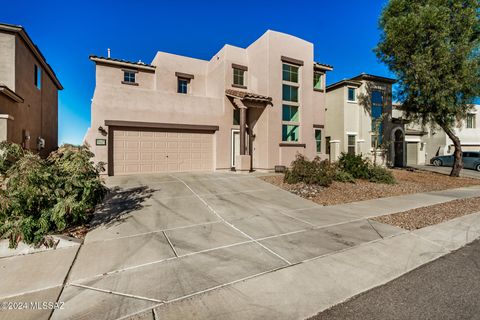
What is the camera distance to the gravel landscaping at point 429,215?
5.74 m

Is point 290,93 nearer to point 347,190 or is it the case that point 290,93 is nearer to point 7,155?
point 347,190

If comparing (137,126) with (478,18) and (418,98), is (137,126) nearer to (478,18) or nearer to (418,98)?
(418,98)

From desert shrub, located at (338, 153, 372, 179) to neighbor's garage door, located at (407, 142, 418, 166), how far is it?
688 inches

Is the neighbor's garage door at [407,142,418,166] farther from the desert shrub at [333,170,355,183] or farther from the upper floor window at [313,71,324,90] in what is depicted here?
the desert shrub at [333,170,355,183]

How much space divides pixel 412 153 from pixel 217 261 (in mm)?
28981

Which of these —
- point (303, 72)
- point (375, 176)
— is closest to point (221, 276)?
point (375, 176)

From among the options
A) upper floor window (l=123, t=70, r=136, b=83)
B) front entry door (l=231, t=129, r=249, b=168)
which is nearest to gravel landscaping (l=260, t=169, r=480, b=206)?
front entry door (l=231, t=129, r=249, b=168)

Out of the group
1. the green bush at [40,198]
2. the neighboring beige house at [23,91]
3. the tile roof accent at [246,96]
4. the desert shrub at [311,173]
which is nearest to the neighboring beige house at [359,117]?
the tile roof accent at [246,96]

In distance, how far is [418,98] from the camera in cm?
1447

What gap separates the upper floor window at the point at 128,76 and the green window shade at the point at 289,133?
33.0ft

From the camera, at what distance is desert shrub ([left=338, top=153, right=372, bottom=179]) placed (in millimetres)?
11656

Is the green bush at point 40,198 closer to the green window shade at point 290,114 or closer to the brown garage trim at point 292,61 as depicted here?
the green window shade at point 290,114

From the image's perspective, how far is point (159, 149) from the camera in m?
11.8

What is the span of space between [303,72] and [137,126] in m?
10.4
